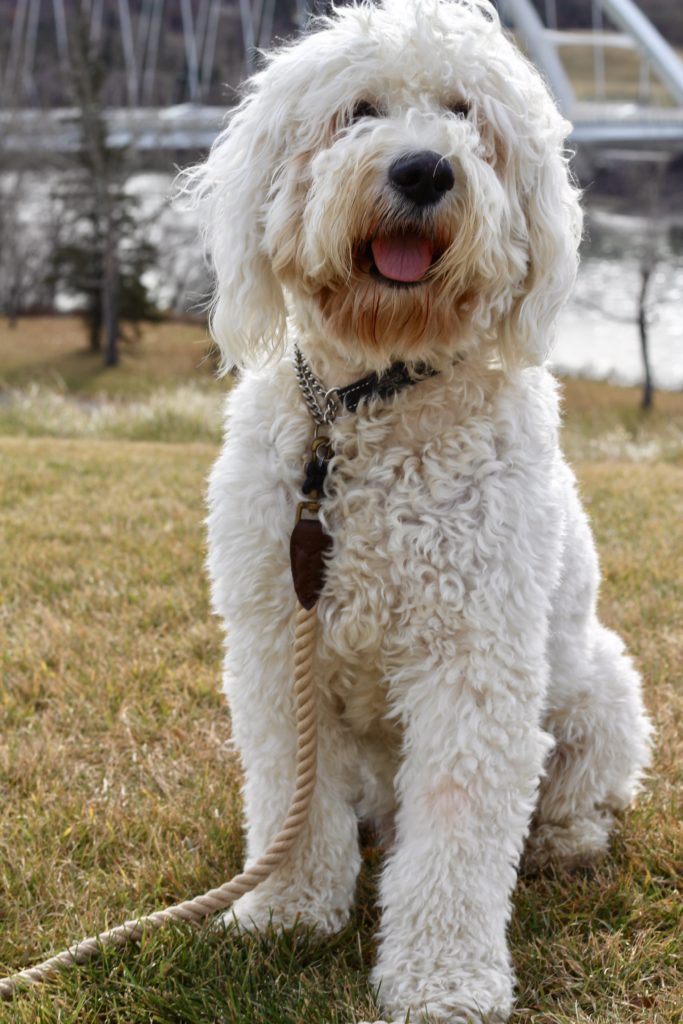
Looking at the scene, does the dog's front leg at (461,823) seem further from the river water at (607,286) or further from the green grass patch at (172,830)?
the river water at (607,286)

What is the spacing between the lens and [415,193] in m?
2.09

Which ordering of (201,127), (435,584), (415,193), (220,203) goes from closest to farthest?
(415,193) < (435,584) < (220,203) < (201,127)

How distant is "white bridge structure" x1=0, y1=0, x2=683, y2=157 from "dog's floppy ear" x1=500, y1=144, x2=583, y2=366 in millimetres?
35500

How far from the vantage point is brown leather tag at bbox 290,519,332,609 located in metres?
2.27

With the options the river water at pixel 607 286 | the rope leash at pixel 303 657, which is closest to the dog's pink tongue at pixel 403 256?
the rope leash at pixel 303 657

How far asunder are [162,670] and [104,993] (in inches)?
64.2

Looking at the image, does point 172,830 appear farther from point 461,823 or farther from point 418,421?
point 418,421

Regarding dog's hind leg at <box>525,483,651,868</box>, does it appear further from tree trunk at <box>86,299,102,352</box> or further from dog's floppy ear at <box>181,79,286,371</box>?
tree trunk at <box>86,299,102,352</box>

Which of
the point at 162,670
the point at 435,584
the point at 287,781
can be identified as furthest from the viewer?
the point at 162,670

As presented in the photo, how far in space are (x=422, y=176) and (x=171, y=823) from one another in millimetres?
1879

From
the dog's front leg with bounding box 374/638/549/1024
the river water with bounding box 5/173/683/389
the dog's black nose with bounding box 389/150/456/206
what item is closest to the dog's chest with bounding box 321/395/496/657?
the dog's front leg with bounding box 374/638/549/1024

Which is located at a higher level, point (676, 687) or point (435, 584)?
point (435, 584)

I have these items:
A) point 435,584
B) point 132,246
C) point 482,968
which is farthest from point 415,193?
point 132,246

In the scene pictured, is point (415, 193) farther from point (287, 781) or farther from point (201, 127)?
point (201, 127)
